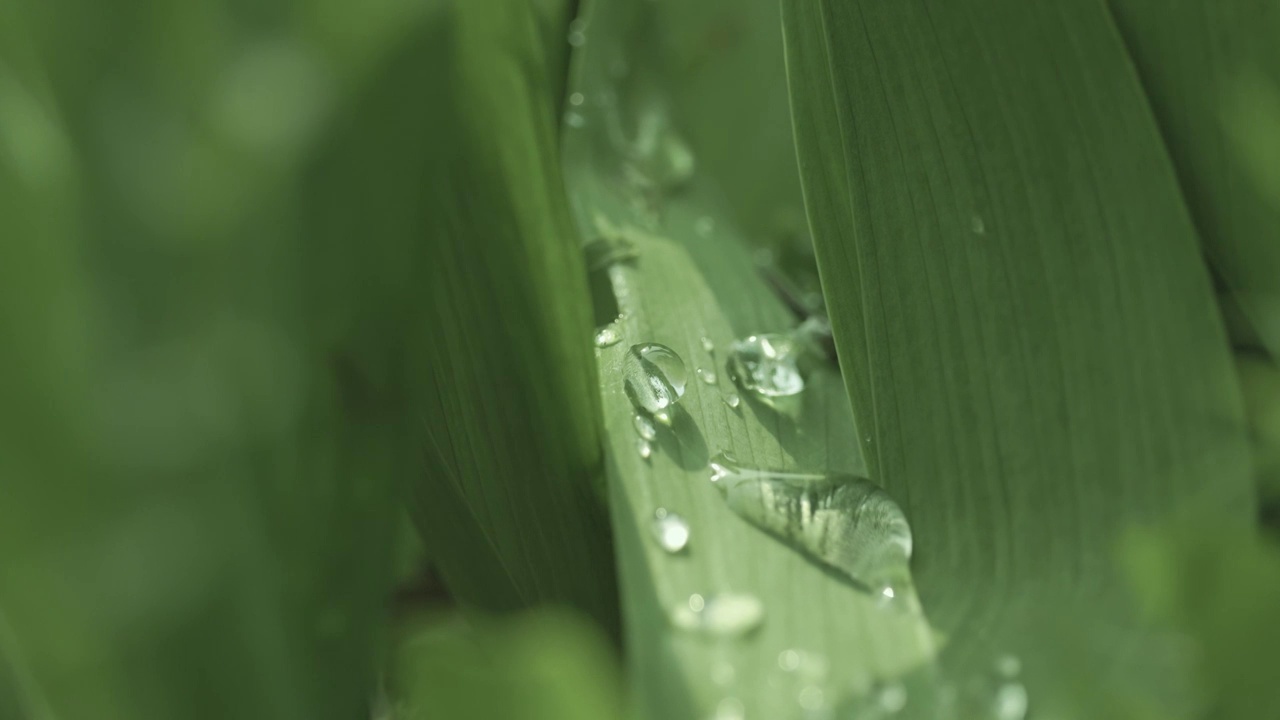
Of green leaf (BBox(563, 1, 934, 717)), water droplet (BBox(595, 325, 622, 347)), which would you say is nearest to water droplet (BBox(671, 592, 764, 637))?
green leaf (BBox(563, 1, 934, 717))

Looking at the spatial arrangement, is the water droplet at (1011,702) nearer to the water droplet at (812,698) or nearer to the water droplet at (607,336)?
the water droplet at (812,698)

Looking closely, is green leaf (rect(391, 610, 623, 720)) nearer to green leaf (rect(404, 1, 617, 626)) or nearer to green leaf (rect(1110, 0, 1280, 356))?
green leaf (rect(404, 1, 617, 626))

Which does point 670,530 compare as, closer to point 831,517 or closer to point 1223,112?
point 831,517

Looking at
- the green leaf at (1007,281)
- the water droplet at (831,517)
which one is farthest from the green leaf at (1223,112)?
the water droplet at (831,517)

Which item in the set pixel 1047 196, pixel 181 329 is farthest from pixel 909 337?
pixel 181 329

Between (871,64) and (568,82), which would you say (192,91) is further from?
(568,82)

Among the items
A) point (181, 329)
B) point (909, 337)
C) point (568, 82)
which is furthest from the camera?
point (568, 82)
